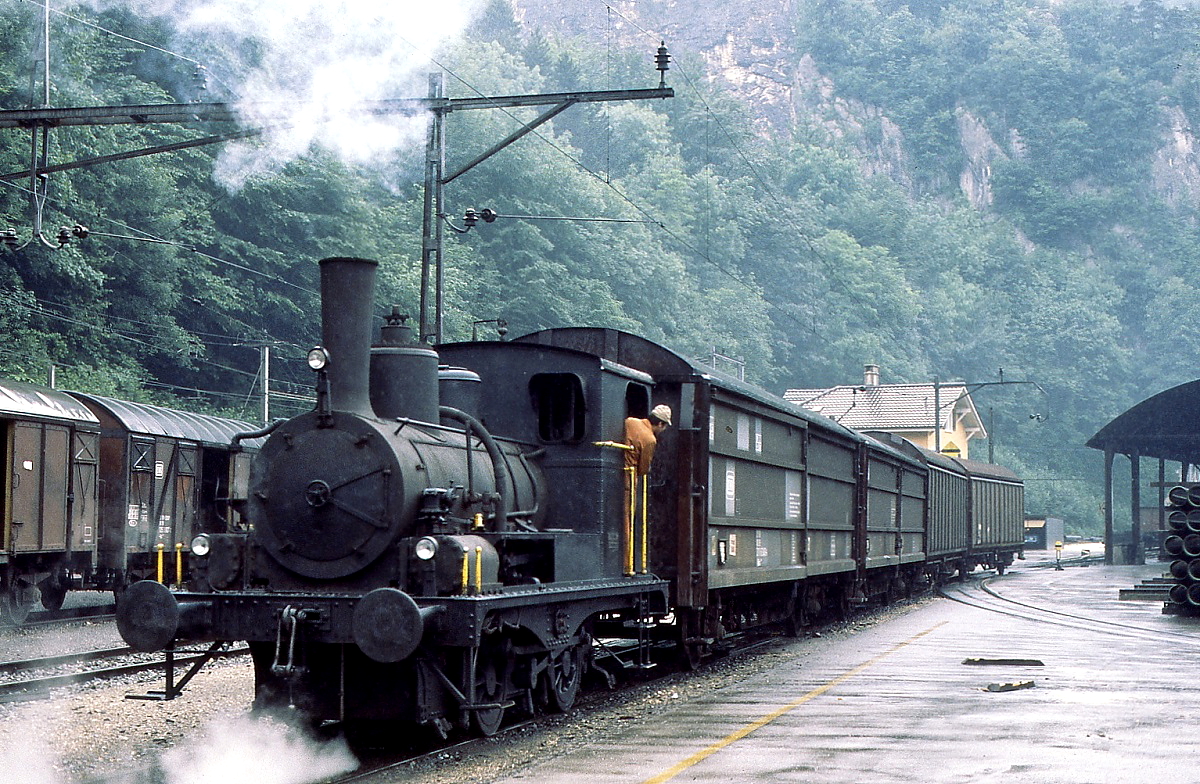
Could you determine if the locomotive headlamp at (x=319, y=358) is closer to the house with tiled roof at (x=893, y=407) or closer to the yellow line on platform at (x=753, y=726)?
the yellow line on platform at (x=753, y=726)

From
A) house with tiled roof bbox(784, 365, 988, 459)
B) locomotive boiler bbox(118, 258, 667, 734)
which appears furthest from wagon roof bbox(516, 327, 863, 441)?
house with tiled roof bbox(784, 365, 988, 459)

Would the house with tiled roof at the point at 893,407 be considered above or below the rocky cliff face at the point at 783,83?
below

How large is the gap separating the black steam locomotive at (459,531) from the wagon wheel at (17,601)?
840 cm

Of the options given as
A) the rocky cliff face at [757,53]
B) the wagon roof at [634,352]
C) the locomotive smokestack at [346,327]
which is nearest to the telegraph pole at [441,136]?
the wagon roof at [634,352]

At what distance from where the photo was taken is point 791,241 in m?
82.8

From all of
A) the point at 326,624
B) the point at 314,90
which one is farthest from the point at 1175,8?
the point at 326,624

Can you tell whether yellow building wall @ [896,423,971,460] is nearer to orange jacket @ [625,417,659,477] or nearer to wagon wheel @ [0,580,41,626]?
wagon wheel @ [0,580,41,626]

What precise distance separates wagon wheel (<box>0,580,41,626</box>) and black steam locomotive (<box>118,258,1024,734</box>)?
8.40 meters

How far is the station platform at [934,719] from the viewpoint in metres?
7.95

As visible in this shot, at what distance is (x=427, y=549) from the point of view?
830 cm

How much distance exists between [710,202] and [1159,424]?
39456 mm

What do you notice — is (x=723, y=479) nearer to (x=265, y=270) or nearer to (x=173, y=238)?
(x=173, y=238)

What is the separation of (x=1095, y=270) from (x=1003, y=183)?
12113 millimetres

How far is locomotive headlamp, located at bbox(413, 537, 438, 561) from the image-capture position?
8.29m
